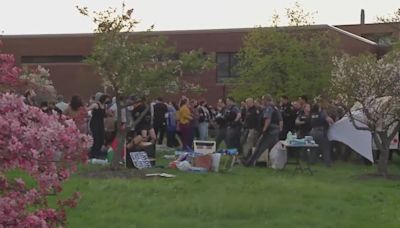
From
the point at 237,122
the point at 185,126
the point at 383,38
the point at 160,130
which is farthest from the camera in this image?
the point at 383,38

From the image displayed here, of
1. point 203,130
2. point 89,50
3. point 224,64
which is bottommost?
point 203,130

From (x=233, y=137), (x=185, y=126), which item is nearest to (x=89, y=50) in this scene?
(x=185, y=126)

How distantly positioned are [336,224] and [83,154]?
19.4 ft

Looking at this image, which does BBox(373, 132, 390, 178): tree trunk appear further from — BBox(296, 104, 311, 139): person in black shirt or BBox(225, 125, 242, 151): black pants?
BBox(225, 125, 242, 151): black pants

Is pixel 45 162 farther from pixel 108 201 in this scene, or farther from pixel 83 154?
pixel 108 201

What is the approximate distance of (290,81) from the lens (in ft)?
115

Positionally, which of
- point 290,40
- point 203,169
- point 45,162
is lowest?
point 203,169

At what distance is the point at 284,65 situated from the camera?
35.3 m

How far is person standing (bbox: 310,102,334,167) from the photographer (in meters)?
18.8

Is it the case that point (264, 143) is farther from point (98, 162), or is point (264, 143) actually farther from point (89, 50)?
point (89, 50)


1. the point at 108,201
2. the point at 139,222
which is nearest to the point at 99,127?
the point at 108,201

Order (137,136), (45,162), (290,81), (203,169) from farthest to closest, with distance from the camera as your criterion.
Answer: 1. (290,81)
2. (137,136)
3. (203,169)
4. (45,162)

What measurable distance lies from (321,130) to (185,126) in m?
4.88

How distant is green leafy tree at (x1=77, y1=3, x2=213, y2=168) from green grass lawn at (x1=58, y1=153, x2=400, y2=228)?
6.99 feet
